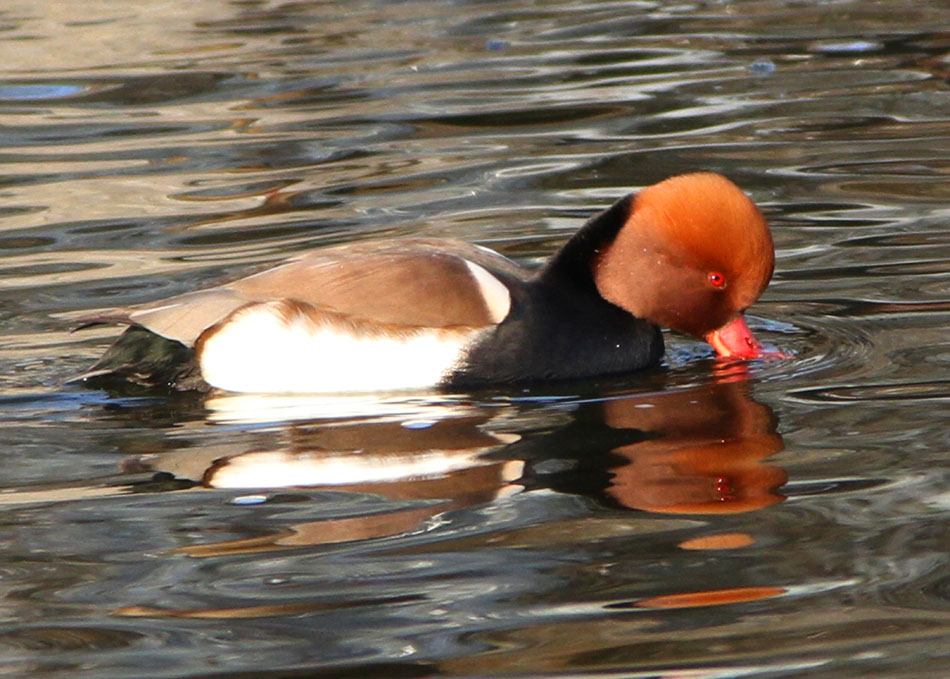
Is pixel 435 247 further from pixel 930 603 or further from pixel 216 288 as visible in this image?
pixel 930 603

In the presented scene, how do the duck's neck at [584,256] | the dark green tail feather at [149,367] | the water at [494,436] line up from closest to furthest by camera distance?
the water at [494,436] < the dark green tail feather at [149,367] < the duck's neck at [584,256]

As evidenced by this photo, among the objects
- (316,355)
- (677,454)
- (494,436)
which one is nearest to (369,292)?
(316,355)

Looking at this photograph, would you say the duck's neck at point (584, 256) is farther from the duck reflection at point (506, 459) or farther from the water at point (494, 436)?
the duck reflection at point (506, 459)

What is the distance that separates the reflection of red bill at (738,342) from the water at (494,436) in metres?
0.07

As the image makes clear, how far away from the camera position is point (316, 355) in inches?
216

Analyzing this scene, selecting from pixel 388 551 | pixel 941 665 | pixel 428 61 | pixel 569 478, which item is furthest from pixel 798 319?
pixel 428 61

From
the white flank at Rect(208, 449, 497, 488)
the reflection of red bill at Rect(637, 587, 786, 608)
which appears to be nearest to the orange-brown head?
the white flank at Rect(208, 449, 497, 488)

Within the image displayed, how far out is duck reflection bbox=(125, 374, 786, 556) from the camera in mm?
4344

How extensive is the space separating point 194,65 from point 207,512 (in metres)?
8.44

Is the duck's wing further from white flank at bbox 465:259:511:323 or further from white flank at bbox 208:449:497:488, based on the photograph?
white flank at bbox 208:449:497:488

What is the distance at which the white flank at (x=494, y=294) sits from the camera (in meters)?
5.47

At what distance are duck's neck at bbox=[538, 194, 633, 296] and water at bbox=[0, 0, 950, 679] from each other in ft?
1.25

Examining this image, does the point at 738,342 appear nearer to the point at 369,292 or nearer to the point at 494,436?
the point at 494,436

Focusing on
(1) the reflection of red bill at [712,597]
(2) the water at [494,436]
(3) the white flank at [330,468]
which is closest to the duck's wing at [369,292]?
(2) the water at [494,436]
